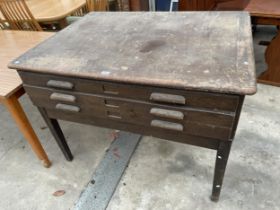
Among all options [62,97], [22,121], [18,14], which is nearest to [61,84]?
[62,97]

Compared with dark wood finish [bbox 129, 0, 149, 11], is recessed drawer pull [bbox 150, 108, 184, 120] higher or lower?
higher

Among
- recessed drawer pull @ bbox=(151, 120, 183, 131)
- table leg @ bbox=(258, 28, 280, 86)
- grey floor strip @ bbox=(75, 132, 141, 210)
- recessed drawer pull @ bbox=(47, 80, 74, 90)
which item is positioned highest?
recessed drawer pull @ bbox=(47, 80, 74, 90)

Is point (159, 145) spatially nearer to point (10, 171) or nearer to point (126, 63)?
point (126, 63)

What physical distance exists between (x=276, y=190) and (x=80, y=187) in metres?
1.15

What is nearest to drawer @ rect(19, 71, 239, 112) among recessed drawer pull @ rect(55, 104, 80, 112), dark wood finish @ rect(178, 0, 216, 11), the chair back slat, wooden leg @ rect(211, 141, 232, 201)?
recessed drawer pull @ rect(55, 104, 80, 112)

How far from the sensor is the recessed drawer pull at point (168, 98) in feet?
2.80

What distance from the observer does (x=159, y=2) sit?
10.7 ft

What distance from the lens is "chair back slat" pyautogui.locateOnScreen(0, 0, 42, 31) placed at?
1.98 m

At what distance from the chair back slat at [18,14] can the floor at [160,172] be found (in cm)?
100

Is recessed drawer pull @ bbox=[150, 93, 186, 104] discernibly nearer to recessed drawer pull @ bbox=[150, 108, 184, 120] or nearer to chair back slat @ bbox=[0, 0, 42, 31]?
recessed drawer pull @ bbox=[150, 108, 184, 120]

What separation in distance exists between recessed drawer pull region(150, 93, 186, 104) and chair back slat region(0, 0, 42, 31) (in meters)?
1.64

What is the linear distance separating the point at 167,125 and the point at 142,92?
17cm

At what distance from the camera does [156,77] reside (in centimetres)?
86

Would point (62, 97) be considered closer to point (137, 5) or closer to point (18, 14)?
point (18, 14)
